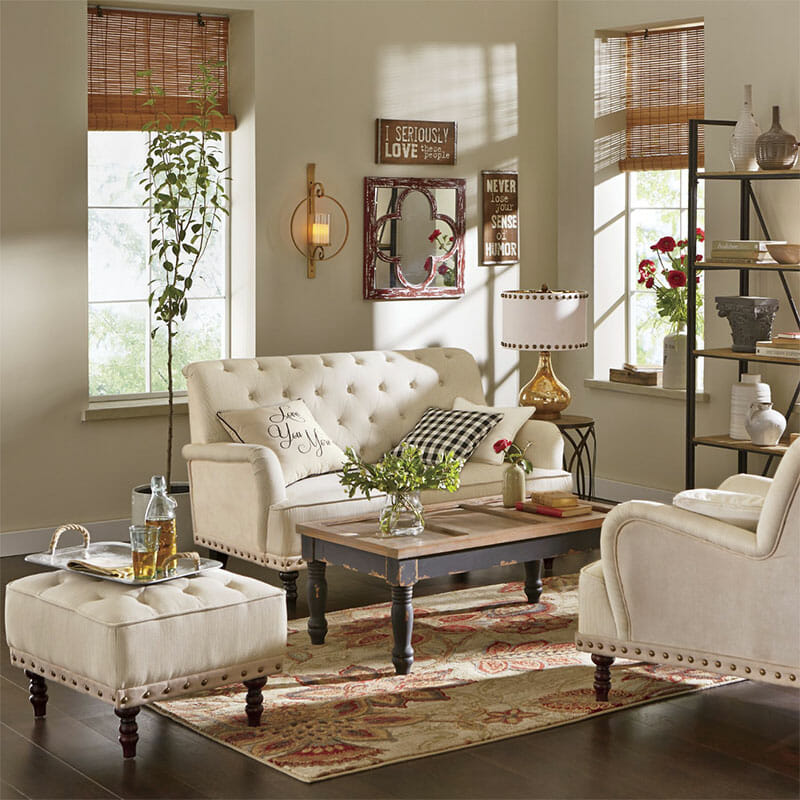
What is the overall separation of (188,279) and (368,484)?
210 cm

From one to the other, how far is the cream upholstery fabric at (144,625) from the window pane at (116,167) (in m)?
2.86

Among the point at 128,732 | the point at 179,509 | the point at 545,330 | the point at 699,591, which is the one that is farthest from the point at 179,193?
the point at 699,591

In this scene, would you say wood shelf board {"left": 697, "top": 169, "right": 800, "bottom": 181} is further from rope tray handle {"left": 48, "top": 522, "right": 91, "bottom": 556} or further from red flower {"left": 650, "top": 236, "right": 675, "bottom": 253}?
rope tray handle {"left": 48, "top": 522, "right": 91, "bottom": 556}

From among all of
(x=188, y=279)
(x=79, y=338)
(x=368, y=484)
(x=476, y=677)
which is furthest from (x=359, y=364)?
(x=476, y=677)

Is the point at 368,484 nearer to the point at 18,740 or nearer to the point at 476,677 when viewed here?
the point at 476,677

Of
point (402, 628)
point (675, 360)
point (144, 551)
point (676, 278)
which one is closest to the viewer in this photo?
point (144, 551)

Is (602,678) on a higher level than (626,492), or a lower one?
lower

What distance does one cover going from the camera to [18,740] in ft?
12.5

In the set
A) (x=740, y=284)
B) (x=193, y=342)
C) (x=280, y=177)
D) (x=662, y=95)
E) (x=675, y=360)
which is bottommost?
(x=675, y=360)

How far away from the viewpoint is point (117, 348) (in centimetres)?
652

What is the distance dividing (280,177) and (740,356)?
8.06 feet


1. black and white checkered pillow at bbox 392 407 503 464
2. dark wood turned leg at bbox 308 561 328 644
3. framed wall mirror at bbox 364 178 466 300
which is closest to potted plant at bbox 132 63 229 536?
framed wall mirror at bbox 364 178 466 300

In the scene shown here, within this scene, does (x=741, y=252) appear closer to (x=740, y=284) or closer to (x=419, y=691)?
(x=740, y=284)

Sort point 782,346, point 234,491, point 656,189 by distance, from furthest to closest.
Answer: point 656,189 → point 782,346 → point 234,491
